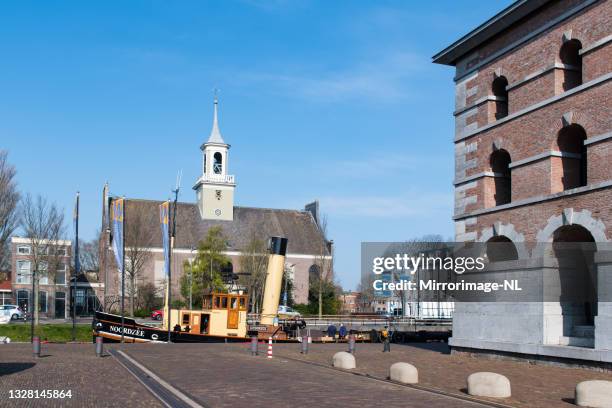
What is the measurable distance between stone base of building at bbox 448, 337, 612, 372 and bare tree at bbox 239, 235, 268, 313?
4620 cm

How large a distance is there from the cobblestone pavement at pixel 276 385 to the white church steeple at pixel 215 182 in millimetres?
59295

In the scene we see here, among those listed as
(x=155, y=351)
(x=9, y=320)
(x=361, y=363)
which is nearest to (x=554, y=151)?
(x=361, y=363)

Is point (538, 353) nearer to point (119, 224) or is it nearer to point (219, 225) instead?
point (119, 224)

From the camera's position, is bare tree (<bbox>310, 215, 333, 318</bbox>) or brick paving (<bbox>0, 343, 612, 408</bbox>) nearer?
brick paving (<bbox>0, 343, 612, 408</bbox>)

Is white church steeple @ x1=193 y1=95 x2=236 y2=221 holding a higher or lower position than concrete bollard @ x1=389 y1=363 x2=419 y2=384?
higher

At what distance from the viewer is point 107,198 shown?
83250 mm

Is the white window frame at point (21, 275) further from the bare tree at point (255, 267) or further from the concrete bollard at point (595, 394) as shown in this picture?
the concrete bollard at point (595, 394)

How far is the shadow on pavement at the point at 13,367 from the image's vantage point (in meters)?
20.4

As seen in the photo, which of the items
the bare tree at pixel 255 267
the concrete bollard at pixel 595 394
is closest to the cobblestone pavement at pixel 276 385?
the concrete bollard at pixel 595 394

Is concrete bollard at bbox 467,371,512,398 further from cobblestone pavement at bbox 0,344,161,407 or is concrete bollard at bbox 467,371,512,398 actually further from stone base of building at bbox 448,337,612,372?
cobblestone pavement at bbox 0,344,161,407

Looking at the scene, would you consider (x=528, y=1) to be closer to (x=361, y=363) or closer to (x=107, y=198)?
(x=361, y=363)

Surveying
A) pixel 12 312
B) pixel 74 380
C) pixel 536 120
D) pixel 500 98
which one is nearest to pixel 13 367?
pixel 74 380

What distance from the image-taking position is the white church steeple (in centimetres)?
8388

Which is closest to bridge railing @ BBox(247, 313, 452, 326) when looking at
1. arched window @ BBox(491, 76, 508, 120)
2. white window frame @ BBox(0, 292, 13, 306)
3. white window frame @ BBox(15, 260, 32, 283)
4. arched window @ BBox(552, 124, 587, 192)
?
arched window @ BBox(491, 76, 508, 120)
